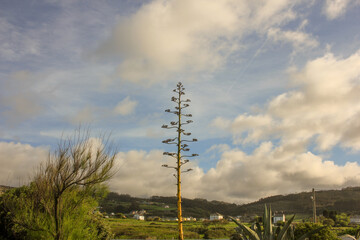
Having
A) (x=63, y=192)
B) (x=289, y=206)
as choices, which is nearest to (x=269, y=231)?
(x=63, y=192)

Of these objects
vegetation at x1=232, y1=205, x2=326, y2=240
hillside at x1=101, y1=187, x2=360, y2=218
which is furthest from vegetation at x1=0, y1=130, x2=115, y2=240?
hillside at x1=101, y1=187, x2=360, y2=218

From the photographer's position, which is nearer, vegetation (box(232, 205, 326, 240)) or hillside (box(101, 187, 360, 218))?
vegetation (box(232, 205, 326, 240))

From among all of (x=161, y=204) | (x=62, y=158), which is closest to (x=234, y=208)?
(x=161, y=204)

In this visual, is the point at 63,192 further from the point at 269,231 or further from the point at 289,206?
the point at 289,206

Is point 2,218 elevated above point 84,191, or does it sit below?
below

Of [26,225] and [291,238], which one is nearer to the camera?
[291,238]

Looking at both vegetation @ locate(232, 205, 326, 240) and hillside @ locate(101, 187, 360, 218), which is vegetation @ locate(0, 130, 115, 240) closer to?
vegetation @ locate(232, 205, 326, 240)

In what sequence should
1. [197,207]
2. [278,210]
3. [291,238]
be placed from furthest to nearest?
[197,207] < [278,210] < [291,238]

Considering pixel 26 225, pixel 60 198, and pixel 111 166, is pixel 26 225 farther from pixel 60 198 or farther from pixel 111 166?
pixel 111 166

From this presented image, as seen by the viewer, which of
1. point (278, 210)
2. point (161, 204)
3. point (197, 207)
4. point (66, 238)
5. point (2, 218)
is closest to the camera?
point (66, 238)

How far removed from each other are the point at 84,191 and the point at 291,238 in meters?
9.12

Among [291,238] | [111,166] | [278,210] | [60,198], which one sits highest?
[111,166]

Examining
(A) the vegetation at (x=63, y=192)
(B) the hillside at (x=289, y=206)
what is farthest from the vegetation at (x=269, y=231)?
(B) the hillside at (x=289, y=206)

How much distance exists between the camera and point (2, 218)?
68.8 ft
